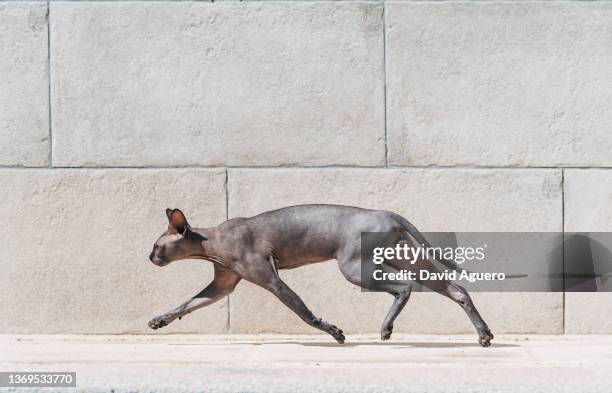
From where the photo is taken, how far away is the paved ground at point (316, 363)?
19.0 ft

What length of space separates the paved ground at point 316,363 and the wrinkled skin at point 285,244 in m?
0.32

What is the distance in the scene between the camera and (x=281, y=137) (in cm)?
809

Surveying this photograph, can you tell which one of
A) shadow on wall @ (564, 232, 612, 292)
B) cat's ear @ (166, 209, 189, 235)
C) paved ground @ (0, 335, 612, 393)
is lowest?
paved ground @ (0, 335, 612, 393)

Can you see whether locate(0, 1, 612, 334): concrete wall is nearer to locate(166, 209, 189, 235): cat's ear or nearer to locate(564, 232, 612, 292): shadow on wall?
locate(564, 232, 612, 292): shadow on wall

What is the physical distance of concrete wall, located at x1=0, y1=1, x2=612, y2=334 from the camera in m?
8.00

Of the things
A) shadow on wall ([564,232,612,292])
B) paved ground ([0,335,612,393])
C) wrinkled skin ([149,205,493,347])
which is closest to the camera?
paved ground ([0,335,612,393])

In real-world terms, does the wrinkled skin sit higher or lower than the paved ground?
higher

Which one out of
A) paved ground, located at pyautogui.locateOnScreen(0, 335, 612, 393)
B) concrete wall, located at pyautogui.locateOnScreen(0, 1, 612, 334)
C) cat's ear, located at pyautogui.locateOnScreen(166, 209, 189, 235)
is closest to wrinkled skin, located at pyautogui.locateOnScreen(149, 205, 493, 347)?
cat's ear, located at pyautogui.locateOnScreen(166, 209, 189, 235)

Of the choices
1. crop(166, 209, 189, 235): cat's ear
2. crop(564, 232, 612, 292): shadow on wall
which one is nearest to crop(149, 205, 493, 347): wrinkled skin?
crop(166, 209, 189, 235): cat's ear

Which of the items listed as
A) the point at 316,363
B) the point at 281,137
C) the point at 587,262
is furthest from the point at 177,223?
the point at 587,262

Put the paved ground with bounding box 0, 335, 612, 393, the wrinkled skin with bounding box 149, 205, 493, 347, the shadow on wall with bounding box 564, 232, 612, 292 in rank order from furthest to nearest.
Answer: the shadow on wall with bounding box 564, 232, 612, 292
the wrinkled skin with bounding box 149, 205, 493, 347
the paved ground with bounding box 0, 335, 612, 393

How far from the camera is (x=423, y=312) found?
26.3 feet

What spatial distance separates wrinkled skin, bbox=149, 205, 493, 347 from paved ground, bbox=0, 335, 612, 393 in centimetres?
32

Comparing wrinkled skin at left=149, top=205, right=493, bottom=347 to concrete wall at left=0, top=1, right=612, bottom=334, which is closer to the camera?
wrinkled skin at left=149, top=205, right=493, bottom=347
